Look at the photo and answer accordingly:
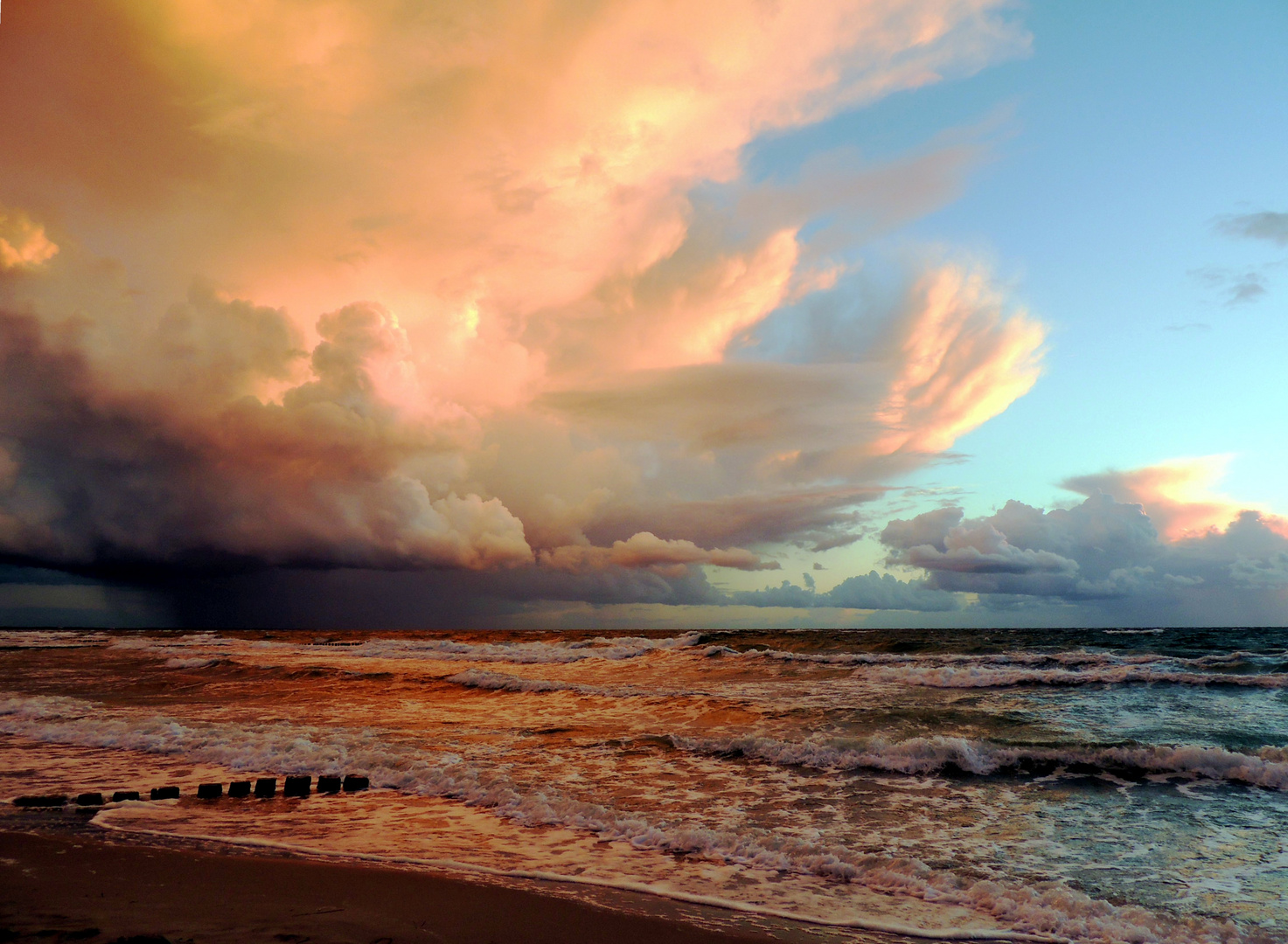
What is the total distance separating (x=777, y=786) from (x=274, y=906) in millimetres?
8149

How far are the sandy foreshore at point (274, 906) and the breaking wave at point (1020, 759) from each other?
325 inches

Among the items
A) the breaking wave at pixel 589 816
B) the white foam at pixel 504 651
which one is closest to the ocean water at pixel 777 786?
the breaking wave at pixel 589 816

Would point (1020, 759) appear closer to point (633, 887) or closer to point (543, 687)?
point (633, 887)

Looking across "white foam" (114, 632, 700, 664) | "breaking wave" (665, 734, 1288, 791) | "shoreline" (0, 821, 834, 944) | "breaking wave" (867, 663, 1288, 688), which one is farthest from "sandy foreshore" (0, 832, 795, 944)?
"white foam" (114, 632, 700, 664)

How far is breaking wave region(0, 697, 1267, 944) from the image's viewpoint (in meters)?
Result: 6.63

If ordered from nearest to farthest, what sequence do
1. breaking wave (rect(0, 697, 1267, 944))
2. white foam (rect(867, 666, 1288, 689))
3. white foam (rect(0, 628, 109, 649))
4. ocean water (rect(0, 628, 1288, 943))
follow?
breaking wave (rect(0, 697, 1267, 944))
ocean water (rect(0, 628, 1288, 943))
white foam (rect(867, 666, 1288, 689))
white foam (rect(0, 628, 109, 649))

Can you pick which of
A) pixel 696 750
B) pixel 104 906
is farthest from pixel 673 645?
pixel 104 906

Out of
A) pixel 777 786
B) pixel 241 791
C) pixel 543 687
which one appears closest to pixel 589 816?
pixel 777 786

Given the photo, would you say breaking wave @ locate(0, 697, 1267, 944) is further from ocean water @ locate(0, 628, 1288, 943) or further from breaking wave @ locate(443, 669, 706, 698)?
breaking wave @ locate(443, 669, 706, 698)

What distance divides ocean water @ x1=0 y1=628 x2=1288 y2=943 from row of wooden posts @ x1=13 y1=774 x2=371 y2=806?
8.5 inches

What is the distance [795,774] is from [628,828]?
15.4ft

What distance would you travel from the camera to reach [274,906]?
608cm

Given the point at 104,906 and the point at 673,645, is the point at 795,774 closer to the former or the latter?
the point at 104,906

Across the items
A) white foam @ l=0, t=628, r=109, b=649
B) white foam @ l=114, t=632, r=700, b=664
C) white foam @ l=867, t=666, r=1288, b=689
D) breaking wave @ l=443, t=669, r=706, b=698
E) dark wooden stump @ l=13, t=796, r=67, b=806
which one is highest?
dark wooden stump @ l=13, t=796, r=67, b=806
